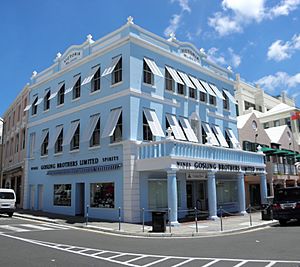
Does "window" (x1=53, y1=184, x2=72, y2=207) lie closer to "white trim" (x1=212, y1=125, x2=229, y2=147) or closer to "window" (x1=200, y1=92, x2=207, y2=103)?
"white trim" (x1=212, y1=125, x2=229, y2=147)

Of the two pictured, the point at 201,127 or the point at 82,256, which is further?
the point at 201,127

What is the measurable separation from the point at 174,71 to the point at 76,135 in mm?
8327

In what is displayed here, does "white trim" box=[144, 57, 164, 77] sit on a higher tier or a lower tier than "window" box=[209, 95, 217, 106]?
higher

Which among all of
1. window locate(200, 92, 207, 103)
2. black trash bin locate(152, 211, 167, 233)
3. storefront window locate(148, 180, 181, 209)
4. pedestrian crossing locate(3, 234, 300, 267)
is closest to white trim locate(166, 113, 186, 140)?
storefront window locate(148, 180, 181, 209)

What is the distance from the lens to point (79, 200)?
23.6m

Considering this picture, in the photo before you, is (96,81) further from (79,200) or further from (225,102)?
(225,102)

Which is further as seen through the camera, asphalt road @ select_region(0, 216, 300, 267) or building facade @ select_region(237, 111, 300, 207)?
building facade @ select_region(237, 111, 300, 207)

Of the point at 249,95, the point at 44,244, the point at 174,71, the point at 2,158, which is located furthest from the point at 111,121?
the point at 249,95

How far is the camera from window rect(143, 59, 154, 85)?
21.7m

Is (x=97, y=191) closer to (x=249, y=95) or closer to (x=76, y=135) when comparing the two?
(x=76, y=135)

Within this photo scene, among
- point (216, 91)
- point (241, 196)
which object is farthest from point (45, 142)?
point (241, 196)

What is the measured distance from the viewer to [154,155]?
18953mm

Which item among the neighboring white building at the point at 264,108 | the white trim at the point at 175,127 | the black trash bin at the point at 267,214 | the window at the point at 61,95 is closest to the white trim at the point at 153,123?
the white trim at the point at 175,127

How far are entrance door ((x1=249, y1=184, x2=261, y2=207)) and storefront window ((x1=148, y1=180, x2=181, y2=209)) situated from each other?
11943 millimetres
